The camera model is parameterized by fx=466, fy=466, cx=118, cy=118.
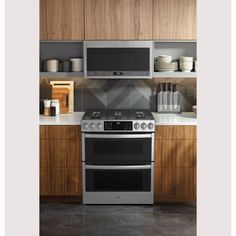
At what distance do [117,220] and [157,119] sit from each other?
112cm

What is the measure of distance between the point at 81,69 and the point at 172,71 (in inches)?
38.2

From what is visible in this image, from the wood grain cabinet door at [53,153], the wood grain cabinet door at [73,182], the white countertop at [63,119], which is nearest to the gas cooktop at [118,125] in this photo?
the white countertop at [63,119]

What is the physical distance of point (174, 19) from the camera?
15.7ft

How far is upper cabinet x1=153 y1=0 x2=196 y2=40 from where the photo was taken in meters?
4.76

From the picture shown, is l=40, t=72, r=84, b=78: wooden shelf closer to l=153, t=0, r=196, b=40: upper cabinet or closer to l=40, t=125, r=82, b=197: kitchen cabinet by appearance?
l=40, t=125, r=82, b=197: kitchen cabinet

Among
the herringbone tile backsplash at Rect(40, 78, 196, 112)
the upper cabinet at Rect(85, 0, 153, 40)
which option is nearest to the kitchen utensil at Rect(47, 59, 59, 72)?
the herringbone tile backsplash at Rect(40, 78, 196, 112)

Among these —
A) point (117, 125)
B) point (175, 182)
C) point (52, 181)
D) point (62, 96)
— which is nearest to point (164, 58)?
point (117, 125)

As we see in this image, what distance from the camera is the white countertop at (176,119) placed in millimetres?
4564

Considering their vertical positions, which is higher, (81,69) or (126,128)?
(81,69)

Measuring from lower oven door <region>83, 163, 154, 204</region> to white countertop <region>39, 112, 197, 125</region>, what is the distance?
1.46 feet

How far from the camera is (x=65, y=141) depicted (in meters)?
4.60
